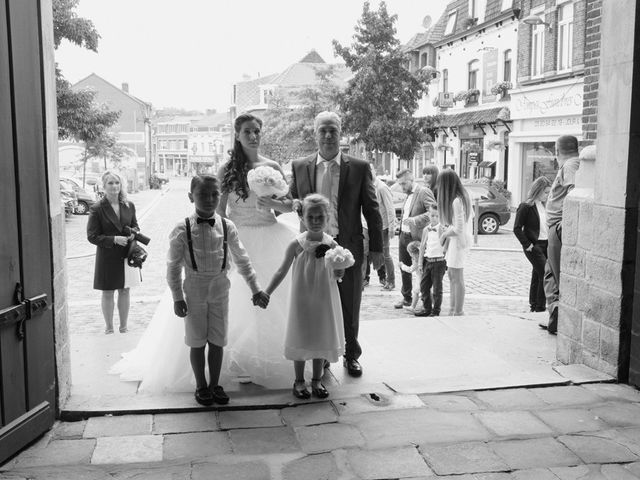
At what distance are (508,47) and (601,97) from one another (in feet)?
85.4

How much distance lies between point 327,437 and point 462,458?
77 centimetres

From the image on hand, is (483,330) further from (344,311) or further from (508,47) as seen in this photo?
Answer: (508,47)

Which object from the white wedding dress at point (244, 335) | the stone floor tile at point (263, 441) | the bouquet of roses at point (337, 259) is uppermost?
the bouquet of roses at point (337, 259)

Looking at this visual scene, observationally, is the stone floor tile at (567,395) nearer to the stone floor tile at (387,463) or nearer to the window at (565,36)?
the stone floor tile at (387,463)

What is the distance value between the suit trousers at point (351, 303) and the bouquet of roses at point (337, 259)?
0.61 metres

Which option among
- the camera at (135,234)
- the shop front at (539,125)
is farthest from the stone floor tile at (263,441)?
the shop front at (539,125)

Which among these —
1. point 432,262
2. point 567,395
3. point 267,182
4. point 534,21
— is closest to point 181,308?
point 267,182

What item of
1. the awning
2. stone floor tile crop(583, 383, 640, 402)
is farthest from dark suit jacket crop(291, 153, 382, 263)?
the awning

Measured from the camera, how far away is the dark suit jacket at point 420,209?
8.94 meters

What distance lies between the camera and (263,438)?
13.2ft

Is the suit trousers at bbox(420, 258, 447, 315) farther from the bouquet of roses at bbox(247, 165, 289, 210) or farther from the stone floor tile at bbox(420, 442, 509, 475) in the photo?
the stone floor tile at bbox(420, 442, 509, 475)

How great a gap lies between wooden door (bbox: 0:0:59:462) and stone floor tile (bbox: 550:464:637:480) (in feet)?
9.24

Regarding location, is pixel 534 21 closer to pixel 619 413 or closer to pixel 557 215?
pixel 557 215

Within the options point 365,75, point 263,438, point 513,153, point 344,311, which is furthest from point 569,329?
point 365,75
